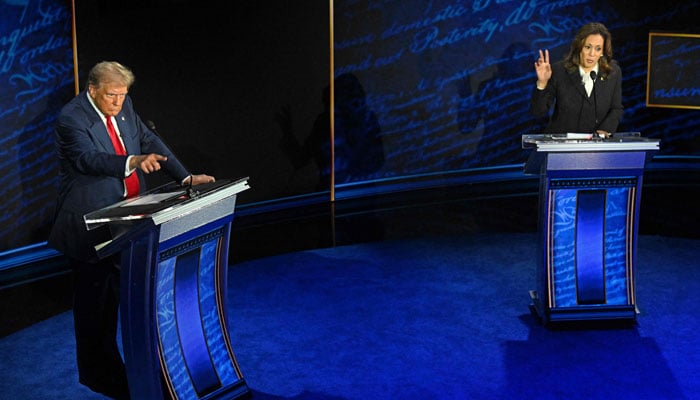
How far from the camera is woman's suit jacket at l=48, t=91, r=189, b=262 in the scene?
2.93 meters

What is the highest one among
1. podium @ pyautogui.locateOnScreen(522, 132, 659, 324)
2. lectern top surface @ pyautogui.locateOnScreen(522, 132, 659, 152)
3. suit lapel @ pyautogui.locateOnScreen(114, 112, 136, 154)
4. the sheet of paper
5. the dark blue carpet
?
suit lapel @ pyautogui.locateOnScreen(114, 112, 136, 154)

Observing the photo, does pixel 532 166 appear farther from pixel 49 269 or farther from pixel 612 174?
pixel 49 269

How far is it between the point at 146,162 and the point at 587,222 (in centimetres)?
224

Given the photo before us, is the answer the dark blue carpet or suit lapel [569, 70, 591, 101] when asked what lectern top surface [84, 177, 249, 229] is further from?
suit lapel [569, 70, 591, 101]

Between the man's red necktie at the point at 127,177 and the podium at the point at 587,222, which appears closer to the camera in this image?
the man's red necktie at the point at 127,177

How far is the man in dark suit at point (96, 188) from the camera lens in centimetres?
295

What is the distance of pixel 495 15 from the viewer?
7.50 meters

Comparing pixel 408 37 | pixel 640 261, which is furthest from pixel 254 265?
pixel 408 37

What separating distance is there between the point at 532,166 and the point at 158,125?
2954 millimetres

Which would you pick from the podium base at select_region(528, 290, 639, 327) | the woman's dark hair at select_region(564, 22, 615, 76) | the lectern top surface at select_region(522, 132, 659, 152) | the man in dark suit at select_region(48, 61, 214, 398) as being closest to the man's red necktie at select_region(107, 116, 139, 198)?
the man in dark suit at select_region(48, 61, 214, 398)

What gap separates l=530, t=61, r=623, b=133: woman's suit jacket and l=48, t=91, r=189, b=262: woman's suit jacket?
7.99ft

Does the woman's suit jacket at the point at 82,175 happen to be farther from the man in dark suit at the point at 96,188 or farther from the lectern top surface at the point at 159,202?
the lectern top surface at the point at 159,202

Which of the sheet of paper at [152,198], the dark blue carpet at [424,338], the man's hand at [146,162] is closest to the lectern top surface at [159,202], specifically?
the sheet of paper at [152,198]

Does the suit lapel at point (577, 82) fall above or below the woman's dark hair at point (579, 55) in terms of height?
below
